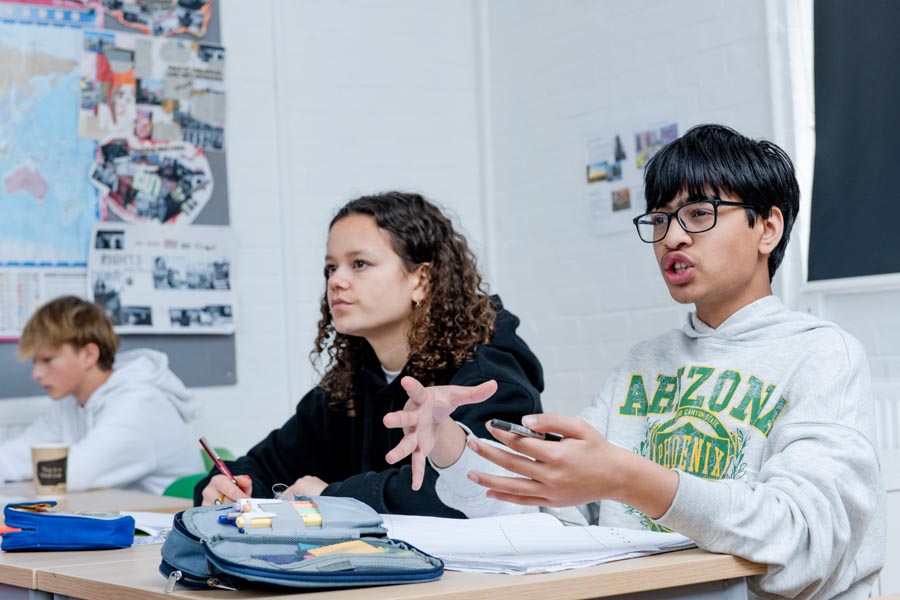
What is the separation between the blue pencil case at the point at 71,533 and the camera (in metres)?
1.56

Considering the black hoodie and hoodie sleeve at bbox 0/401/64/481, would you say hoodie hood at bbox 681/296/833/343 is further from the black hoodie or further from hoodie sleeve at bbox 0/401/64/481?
hoodie sleeve at bbox 0/401/64/481

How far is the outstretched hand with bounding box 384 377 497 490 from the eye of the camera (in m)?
1.24

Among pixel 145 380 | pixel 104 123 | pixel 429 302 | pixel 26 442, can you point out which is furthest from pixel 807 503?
pixel 104 123

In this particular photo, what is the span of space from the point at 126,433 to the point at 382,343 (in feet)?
4.04

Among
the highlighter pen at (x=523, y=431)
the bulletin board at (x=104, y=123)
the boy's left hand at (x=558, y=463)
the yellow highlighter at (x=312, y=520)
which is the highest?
the bulletin board at (x=104, y=123)

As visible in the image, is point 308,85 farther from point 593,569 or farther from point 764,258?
point 593,569

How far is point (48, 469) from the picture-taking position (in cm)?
266

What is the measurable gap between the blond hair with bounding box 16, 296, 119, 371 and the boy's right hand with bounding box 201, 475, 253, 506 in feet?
4.85

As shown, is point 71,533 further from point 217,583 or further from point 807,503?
point 807,503

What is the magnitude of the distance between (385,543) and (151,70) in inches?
120

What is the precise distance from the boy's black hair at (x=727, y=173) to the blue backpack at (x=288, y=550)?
0.69 m

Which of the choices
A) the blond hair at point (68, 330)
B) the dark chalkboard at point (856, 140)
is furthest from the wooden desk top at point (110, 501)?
the dark chalkboard at point (856, 140)

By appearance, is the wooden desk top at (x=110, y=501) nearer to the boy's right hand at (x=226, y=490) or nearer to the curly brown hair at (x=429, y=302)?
the boy's right hand at (x=226, y=490)

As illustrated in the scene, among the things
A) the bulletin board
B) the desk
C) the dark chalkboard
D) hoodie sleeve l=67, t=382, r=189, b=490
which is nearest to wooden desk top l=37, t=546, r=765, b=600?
the desk
